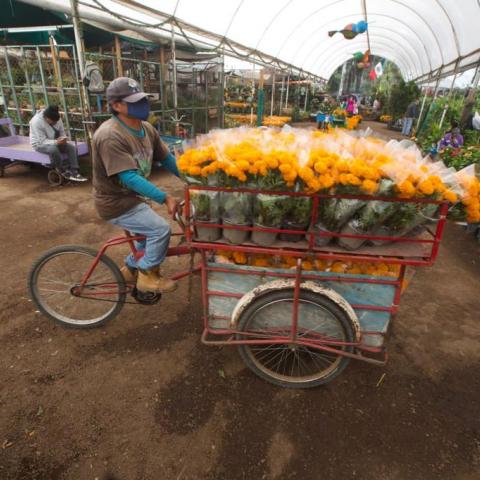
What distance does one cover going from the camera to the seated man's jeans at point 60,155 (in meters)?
6.42

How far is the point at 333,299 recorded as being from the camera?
81.4 inches

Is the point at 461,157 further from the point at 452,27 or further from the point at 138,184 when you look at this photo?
the point at 452,27

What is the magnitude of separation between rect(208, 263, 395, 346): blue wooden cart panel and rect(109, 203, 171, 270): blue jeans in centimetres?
51

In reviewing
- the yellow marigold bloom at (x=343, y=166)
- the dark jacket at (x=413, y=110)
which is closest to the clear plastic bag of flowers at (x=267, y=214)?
the yellow marigold bloom at (x=343, y=166)

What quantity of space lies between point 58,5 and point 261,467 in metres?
→ 7.69

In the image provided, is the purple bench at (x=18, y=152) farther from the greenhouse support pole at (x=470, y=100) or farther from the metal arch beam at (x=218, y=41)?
the greenhouse support pole at (x=470, y=100)

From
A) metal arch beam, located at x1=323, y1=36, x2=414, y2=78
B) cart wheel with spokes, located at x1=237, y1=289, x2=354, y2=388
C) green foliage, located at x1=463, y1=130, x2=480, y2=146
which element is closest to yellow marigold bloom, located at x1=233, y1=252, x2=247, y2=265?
cart wheel with spokes, located at x1=237, y1=289, x2=354, y2=388

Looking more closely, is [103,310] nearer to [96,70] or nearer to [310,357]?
[310,357]

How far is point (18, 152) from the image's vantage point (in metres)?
6.85

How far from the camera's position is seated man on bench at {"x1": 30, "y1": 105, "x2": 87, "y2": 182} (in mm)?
6316

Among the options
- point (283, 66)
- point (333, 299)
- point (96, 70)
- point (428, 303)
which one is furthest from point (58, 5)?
point (283, 66)

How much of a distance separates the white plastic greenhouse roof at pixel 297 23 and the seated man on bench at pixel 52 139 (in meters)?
1.96

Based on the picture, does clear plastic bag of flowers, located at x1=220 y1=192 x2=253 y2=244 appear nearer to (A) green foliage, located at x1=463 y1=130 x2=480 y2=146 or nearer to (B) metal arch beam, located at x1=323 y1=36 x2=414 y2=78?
(A) green foliage, located at x1=463 y1=130 x2=480 y2=146

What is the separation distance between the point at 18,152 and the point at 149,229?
20.1 feet
